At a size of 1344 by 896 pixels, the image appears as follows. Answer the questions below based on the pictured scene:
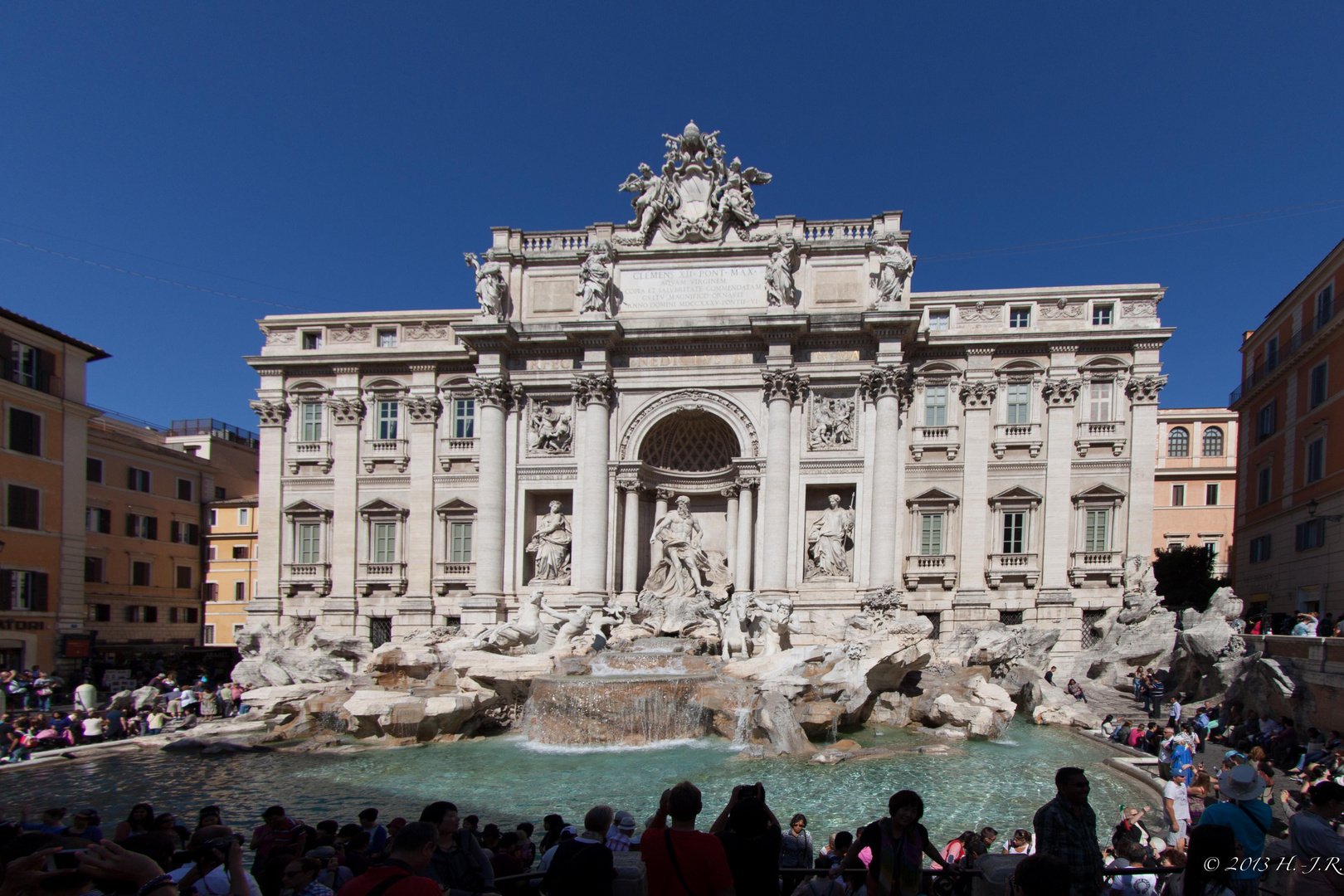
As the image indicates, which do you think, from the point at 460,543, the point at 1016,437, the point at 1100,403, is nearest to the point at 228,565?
the point at 460,543

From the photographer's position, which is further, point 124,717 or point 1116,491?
point 1116,491

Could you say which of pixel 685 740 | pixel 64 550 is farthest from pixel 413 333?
pixel 685 740

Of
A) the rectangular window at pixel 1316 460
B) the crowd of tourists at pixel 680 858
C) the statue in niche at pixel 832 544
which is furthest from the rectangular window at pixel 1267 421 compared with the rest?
the crowd of tourists at pixel 680 858

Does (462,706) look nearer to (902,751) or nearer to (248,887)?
(902,751)

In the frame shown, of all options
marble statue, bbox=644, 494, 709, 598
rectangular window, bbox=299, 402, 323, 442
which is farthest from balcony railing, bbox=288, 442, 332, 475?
marble statue, bbox=644, 494, 709, 598

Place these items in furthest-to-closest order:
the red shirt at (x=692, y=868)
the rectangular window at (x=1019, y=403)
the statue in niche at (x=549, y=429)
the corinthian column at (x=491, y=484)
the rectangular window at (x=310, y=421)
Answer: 1. the rectangular window at (x=310, y=421)
2. the statue in niche at (x=549, y=429)
3. the corinthian column at (x=491, y=484)
4. the rectangular window at (x=1019, y=403)
5. the red shirt at (x=692, y=868)

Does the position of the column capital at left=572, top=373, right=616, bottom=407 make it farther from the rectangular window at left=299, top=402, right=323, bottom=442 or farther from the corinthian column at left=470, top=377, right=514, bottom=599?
the rectangular window at left=299, top=402, right=323, bottom=442

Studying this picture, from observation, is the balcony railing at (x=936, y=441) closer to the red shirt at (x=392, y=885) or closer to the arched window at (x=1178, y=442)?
the arched window at (x=1178, y=442)

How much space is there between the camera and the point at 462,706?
18469 mm

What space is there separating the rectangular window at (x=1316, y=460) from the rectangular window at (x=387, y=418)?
29575 mm

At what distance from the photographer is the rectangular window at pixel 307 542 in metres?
28.7

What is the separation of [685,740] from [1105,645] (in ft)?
46.0

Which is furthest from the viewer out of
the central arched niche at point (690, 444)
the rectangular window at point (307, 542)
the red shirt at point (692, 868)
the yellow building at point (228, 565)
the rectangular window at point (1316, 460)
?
the yellow building at point (228, 565)

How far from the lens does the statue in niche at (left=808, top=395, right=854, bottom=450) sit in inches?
1016
